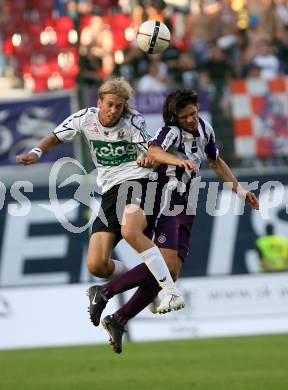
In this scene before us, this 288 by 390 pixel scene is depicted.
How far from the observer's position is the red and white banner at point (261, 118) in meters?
15.2

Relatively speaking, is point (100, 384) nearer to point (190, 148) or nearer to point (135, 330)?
point (190, 148)

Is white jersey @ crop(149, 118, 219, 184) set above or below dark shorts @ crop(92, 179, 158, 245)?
above

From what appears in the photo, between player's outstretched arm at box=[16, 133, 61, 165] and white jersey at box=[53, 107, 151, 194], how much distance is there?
63 millimetres

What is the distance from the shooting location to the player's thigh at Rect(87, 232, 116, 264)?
29.2 ft

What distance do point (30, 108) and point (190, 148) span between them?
6.25 meters

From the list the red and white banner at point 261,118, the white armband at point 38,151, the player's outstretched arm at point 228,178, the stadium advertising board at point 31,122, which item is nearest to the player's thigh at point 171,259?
the player's outstretched arm at point 228,178

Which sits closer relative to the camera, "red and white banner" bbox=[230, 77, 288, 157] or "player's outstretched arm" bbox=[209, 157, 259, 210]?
"player's outstretched arm" bbox=[209, 157, 259, 210]

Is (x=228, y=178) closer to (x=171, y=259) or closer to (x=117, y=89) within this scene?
(x=171, y=259)

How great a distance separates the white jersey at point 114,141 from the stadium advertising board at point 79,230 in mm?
5819

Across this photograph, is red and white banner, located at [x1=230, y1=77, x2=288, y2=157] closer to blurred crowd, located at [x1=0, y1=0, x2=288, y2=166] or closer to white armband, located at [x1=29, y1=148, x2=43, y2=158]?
blurred crowd, located at [x1=0, y1=0, x2=288, y2=166]

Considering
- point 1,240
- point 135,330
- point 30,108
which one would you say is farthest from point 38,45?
point 135,330

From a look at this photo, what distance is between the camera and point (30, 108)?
14.8m

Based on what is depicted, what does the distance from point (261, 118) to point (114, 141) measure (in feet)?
21.5

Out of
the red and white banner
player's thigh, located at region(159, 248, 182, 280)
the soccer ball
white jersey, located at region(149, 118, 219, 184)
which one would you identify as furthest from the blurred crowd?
player's thigh, located at region(159, 248, 182, 280)
